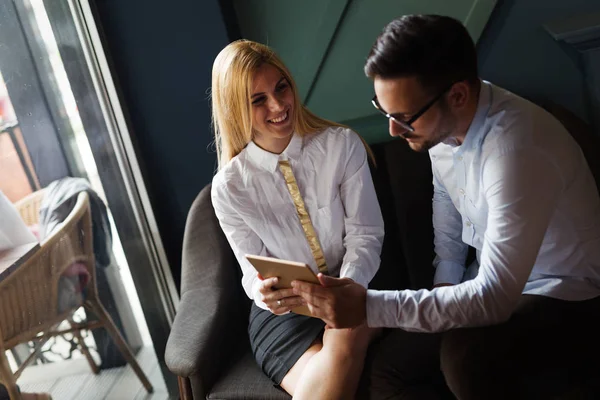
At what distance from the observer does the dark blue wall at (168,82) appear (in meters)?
2.19

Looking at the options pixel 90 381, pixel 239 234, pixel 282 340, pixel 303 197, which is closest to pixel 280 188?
pixel 303 197

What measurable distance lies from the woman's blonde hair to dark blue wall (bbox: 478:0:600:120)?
0.63 m

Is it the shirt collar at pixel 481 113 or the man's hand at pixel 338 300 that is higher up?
the shirt collar at pixel 481 113

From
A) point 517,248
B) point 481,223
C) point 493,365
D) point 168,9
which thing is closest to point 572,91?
point 481,223

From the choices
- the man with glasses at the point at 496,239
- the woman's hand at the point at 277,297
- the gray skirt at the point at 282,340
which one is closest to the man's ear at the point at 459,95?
the man with glasses at the point at 496,239

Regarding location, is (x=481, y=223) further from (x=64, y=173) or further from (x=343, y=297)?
(x=64, y=173)

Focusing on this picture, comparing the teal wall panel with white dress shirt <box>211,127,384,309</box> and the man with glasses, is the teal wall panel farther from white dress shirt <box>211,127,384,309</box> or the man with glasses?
the man with glasses

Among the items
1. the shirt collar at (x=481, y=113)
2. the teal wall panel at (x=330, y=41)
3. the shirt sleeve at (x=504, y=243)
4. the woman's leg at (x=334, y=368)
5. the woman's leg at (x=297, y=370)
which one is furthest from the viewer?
the teal wall panel at (x=330, y=41)

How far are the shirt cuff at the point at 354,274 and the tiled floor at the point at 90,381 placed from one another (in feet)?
3.14

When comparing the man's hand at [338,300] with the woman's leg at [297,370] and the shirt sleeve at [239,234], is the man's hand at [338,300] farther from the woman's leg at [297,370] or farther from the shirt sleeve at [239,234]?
the shirt sleeve at [239,234]

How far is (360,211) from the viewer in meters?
1.86

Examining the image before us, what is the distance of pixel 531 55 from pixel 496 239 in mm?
890

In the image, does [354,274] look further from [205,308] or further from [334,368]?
[205,308]

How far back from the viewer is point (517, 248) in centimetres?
134
